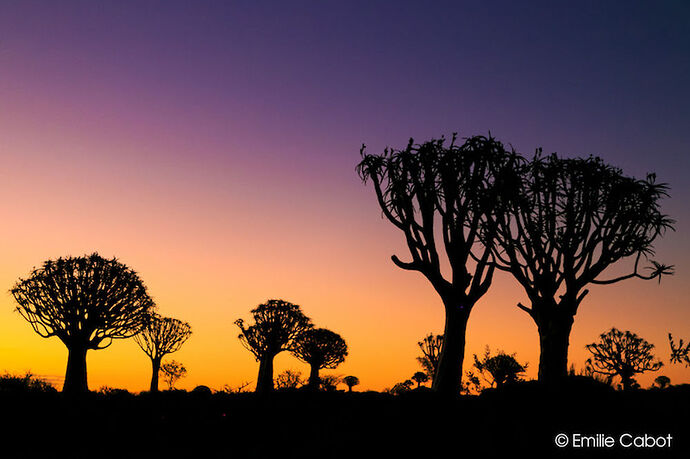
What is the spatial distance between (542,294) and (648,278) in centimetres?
422

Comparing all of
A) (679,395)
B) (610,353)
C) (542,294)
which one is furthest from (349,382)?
(679,395)

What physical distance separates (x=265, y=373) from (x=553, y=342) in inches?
933

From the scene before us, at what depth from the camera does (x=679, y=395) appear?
11359mm

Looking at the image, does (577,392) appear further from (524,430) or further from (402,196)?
(402,196)

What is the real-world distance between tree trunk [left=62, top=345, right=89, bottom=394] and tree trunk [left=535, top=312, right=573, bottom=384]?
23.1 m

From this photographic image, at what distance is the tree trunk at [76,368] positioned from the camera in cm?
2652

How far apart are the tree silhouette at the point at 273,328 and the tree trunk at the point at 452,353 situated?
84.5 ft

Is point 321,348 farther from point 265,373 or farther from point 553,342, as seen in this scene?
point 553,342

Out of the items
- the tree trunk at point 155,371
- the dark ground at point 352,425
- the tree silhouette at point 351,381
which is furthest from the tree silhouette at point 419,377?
the dark ground at point 352,425

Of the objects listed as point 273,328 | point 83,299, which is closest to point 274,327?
point 273,328

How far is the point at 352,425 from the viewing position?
8742 millimetres

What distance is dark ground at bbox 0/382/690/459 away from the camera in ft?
24.1

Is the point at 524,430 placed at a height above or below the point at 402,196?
below

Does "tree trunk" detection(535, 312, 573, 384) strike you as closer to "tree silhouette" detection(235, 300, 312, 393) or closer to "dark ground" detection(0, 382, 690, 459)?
"dark ground" detection(0, 382, 690, 459)
